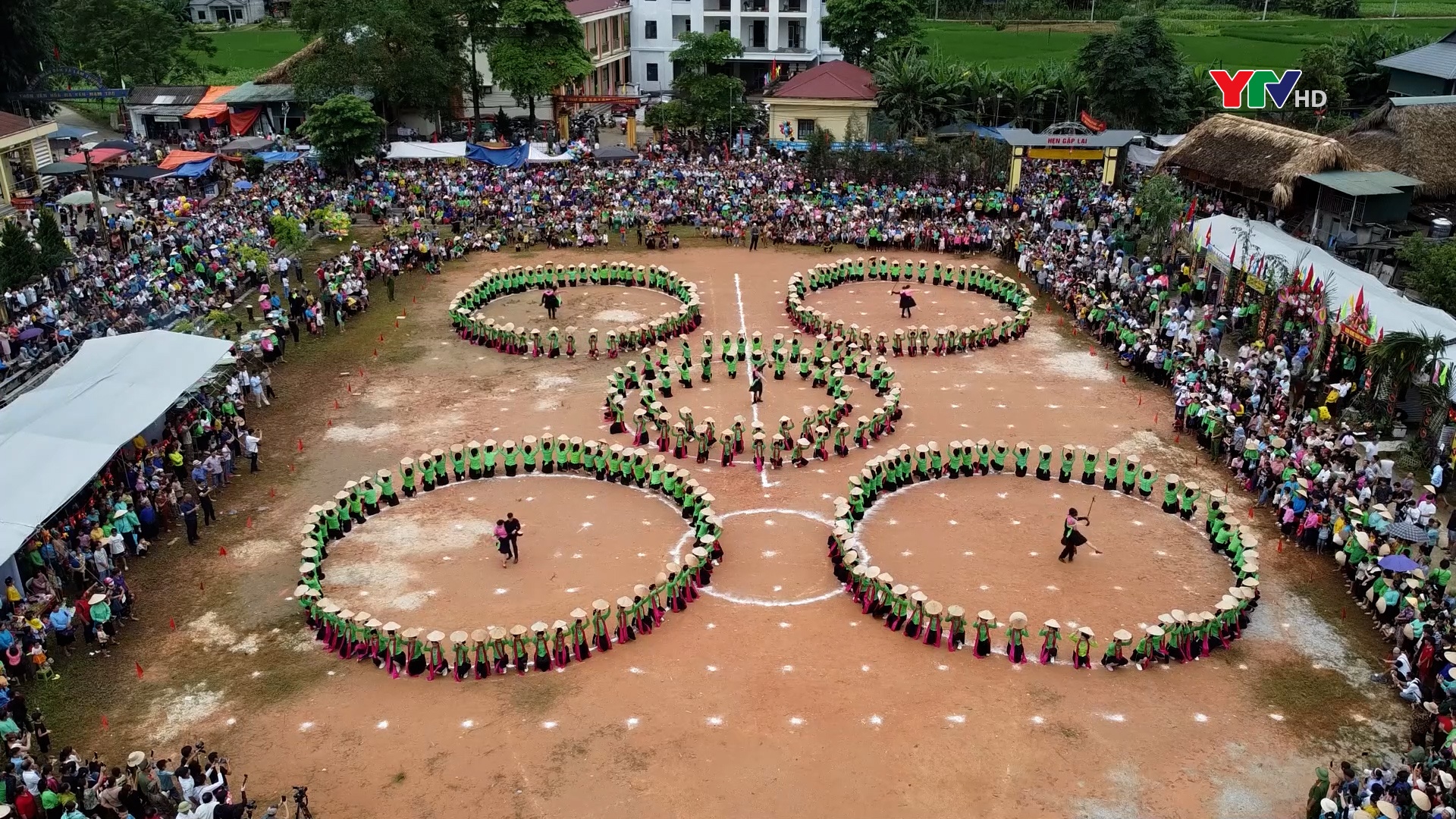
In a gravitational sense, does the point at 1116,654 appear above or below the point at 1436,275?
below

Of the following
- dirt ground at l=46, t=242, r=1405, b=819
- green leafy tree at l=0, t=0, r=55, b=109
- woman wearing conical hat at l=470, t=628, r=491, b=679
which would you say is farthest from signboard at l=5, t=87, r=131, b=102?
woman wearing conical hat at l=470, t=628, r=491, b=679

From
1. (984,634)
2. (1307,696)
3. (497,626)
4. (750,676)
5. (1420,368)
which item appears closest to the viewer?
(1307,696)

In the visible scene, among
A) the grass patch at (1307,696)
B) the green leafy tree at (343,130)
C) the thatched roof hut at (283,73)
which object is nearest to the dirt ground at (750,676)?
the grass patch at (1307,696)

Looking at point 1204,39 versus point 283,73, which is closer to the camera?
point 283,73

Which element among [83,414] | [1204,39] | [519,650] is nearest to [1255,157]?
[519,650]

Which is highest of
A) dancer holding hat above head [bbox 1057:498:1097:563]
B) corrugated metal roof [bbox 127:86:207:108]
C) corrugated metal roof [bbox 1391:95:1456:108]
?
corrugated metal roof [bbox 127:86:207:108]

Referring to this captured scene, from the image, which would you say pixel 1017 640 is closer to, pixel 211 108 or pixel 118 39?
pixel 211 108

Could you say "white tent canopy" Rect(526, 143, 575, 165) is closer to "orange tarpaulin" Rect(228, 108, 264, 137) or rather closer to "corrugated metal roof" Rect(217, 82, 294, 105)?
"corrugated metal roof" Rect(217, 82, 294, 105)

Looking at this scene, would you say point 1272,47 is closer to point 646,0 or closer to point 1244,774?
point 646,0
